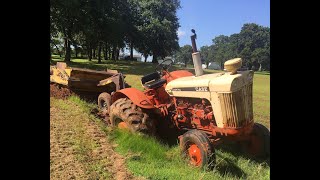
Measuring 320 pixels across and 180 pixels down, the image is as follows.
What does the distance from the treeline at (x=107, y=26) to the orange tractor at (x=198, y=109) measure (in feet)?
52.3

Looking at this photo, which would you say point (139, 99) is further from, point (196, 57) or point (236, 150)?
point (236, 150)

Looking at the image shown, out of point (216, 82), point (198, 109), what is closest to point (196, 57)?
point (216, 82)

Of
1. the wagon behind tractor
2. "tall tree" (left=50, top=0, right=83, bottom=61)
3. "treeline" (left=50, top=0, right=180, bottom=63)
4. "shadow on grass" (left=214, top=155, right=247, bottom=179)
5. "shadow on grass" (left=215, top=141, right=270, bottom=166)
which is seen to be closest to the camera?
"shadow on grass" (left=214, top=155, right=247, bottom=179)

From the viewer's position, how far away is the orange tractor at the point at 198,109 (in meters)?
5.32

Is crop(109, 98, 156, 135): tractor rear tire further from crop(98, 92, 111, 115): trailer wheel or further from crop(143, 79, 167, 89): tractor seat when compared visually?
crop(98, 92, 111, 115): trailer wheel

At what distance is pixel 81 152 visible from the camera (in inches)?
219

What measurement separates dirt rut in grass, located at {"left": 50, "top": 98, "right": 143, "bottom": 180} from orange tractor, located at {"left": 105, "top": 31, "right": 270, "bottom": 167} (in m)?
0.66

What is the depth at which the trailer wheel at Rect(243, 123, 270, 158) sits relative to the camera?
6.21m

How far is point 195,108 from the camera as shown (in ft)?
19.9

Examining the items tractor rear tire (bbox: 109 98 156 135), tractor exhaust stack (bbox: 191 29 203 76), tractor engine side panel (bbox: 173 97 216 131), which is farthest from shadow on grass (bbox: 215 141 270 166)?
tractor exhaust stack (bbox: 191 29 203 76)
